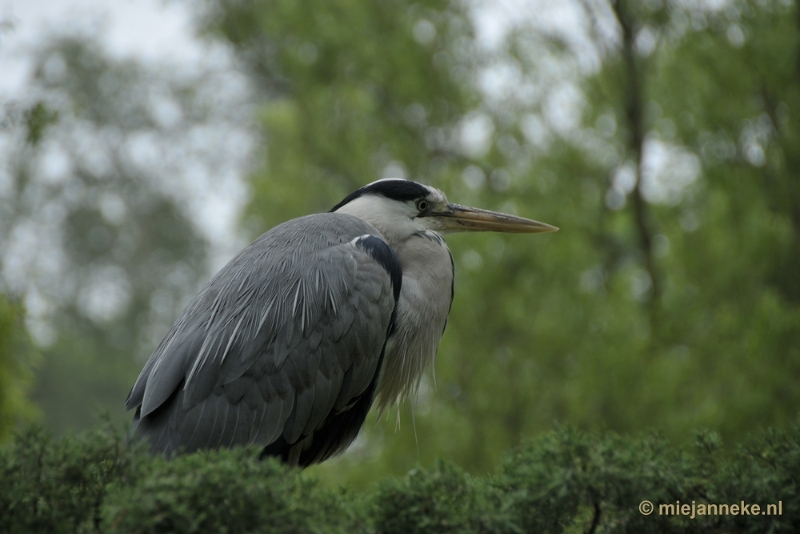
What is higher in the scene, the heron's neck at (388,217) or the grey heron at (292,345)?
the heron's neck at (388,217)

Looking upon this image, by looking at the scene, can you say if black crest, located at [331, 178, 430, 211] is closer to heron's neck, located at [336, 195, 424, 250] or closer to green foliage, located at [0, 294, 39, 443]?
heron's neck, located at [336, 195, 424, 250]

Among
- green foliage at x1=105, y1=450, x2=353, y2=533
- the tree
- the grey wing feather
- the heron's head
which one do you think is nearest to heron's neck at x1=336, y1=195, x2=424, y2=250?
the heron's head

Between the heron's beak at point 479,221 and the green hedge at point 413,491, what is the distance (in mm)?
1660

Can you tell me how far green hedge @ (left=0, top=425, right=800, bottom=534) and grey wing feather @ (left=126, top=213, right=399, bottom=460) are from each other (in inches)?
30.5

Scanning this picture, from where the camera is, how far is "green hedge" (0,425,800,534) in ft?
5.37

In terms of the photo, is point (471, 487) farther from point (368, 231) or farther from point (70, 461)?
point (368, 231)

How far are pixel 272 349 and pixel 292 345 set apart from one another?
0.07 m

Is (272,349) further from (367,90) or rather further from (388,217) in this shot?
(367,90)

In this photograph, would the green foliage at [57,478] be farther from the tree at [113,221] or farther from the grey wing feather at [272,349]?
the tree at [113,221]

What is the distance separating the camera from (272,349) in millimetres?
2711

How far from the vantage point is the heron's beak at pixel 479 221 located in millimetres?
3611

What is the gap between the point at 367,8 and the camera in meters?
8.66

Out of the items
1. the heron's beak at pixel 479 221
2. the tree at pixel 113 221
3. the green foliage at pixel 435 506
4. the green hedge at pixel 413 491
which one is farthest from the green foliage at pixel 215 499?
the tree at pixel 113 221

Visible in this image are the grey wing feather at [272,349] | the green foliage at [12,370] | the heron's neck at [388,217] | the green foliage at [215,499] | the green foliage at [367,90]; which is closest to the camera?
the green foliage at [215,499]
